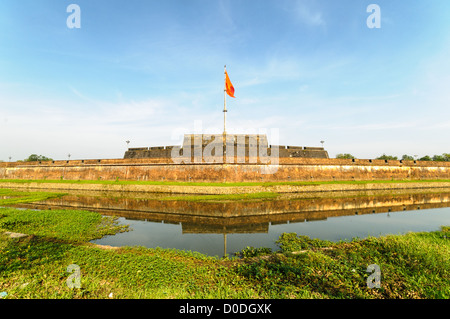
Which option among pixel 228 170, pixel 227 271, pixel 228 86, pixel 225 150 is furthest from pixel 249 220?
pixel 228 86

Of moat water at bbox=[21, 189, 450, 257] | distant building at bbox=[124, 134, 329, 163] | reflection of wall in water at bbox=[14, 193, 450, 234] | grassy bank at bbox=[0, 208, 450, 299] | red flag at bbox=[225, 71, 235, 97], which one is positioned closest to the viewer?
grassy bank at bbox=[0, 208, 450, 299]

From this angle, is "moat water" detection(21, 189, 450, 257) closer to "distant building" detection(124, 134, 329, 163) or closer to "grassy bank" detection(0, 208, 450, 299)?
"grassy bank" detection(0, 208, 450, 299)

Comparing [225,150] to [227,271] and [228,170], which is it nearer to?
[228,170]

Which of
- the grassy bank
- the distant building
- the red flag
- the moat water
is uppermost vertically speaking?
the red flag

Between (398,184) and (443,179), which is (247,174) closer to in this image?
(398,184)

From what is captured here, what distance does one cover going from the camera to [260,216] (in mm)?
10625

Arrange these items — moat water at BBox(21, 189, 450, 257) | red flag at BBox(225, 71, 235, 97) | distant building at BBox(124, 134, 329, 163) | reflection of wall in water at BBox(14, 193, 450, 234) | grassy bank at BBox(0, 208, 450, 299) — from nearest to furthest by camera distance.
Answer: grassy bank at BBox(0, 208, 450, 299)
moat water at BBox(21, 189, 450, 257)
reflection of wall in water at BBox(14, 193, 450, 234)
red flag at BBox(225, 71, 235, 97)
distant building at BBox(124, 134, 329, 163)

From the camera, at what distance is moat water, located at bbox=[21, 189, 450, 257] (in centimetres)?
719

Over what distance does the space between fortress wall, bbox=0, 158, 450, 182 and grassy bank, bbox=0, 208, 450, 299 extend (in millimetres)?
14011

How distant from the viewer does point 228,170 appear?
1964 cm

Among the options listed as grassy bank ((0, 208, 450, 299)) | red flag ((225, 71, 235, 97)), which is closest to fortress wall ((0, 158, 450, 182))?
red flag ((225, 71, 235, 97))

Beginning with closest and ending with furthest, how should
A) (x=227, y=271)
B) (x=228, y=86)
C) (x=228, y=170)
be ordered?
(x=227, y=271)
(x=228, y=170)
(x=228, y=86)

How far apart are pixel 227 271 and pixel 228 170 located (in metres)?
15.2
